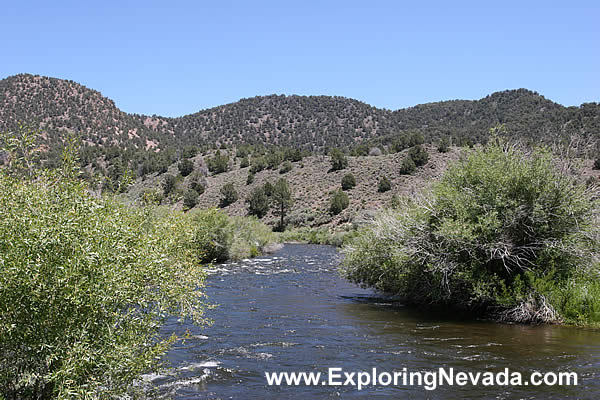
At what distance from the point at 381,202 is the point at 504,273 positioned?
46.2m

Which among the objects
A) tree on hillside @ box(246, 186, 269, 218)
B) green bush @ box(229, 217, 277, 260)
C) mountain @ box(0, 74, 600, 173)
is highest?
mountain @ box(0, 74, 600, 173)

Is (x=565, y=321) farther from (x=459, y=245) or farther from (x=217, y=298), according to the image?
(x=217, y=298)

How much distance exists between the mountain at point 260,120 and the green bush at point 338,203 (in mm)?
23727

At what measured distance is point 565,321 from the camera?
13273mm

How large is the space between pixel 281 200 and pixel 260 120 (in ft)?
191

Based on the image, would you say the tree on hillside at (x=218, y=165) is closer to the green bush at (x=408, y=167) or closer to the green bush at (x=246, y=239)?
the green bush at (x=408, y=167)

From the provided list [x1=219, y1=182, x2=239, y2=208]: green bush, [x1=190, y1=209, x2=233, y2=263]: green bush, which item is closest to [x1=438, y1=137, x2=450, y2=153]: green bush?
[x1=219, y1=182, x2=239, y2=208]: green bush

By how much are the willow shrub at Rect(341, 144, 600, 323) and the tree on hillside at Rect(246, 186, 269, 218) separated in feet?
169

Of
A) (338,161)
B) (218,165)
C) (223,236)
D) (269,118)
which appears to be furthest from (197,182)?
(269,118)

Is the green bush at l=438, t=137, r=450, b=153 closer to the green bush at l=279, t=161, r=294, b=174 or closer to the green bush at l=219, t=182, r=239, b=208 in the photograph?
the green bush at l=279, t=161, r=294, b=174

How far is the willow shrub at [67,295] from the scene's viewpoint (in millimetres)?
5578

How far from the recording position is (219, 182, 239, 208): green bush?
7038cm

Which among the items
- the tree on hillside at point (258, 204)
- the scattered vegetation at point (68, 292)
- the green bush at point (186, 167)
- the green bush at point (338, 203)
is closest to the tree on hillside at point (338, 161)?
the green bush at point (338, 203)

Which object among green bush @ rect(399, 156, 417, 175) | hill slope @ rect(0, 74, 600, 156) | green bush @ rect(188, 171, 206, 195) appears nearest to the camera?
green bush @ rect(399, 156, 417, 175)
